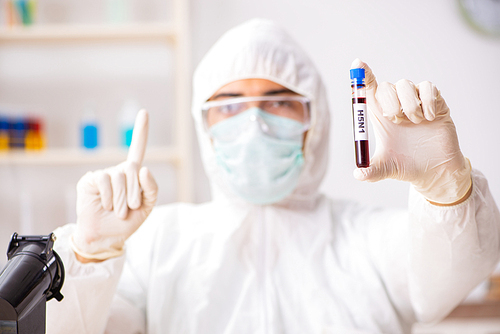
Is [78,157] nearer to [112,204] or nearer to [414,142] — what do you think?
[112,204]

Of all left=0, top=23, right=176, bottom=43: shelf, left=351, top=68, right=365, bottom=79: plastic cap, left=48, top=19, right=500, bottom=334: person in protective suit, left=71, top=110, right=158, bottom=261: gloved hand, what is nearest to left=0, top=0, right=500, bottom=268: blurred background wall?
left=0, top=23, right=176, bottom=43: shelf

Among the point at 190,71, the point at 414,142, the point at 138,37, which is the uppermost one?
the point at 138,37

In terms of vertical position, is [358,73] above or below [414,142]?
above

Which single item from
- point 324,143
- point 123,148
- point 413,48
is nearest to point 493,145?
point 413,48

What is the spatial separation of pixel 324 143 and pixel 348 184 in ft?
2.34

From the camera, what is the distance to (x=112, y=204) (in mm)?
864

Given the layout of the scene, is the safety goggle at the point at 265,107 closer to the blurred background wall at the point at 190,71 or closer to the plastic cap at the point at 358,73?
the plastic cap at the point at 358,73

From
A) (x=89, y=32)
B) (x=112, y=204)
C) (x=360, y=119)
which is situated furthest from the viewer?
(x=89, y=32)

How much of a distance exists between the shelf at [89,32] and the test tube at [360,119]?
1276 mm

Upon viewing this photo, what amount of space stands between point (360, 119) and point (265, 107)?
21.0 inches

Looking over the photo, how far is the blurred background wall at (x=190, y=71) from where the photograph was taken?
72.4 inches

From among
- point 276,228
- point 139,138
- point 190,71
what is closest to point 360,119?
point 139,138

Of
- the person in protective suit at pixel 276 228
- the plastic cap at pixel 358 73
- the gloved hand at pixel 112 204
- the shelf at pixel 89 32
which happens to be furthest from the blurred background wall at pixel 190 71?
the plastic cap at pixel 358 73

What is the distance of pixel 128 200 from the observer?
850mm
